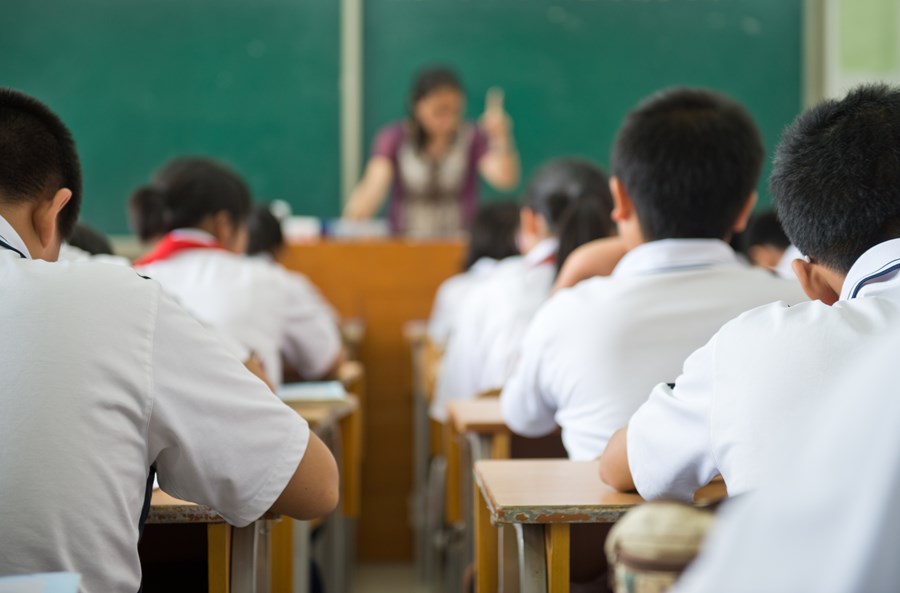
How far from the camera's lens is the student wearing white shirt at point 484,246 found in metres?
3.64

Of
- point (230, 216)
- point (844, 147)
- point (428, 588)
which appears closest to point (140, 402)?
point (844, 147)

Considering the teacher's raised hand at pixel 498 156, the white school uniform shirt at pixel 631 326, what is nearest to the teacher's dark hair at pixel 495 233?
the teacher's raised hand at pixel 498 156

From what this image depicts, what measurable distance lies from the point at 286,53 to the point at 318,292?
83.3 inches

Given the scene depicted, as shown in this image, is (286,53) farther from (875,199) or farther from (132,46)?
(875,199)

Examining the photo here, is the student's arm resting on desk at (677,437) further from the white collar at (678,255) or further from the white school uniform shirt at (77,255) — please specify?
the white school uniform shirt at (77,255)

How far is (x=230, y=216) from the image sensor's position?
98.7 inches

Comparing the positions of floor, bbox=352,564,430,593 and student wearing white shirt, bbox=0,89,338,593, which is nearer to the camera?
student wearing white shirt, bbox=0,89,338,593

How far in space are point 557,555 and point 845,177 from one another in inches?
21.4

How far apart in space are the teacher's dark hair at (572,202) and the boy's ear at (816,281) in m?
1.16

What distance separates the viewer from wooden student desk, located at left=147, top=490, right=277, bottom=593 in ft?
3.85

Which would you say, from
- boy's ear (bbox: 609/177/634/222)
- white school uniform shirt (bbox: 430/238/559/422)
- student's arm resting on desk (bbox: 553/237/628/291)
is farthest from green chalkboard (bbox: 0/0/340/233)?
boy's ear (bbox: 609/177/634/222)

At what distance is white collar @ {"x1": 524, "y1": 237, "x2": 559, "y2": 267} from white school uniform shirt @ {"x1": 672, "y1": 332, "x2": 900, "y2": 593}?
214 centimetres

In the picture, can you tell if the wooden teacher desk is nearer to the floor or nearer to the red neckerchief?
the floor

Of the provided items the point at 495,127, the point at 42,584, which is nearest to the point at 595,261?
the point at 42,584
